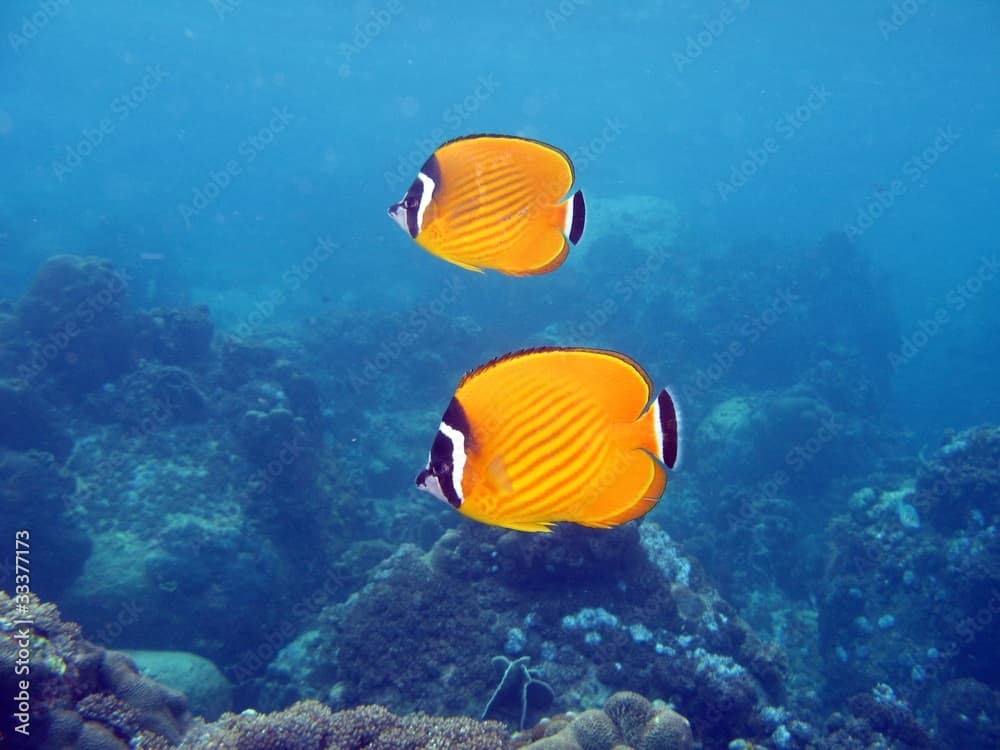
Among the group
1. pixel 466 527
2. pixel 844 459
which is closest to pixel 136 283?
pixel 466 527

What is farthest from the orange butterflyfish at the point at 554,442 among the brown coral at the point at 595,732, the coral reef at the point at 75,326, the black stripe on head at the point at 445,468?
the coral reef at the point at 75,326

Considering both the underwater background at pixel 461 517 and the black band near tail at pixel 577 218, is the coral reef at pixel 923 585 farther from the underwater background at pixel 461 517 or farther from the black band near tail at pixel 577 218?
the black band near tail at pixel 577 218

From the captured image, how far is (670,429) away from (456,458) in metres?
0.50

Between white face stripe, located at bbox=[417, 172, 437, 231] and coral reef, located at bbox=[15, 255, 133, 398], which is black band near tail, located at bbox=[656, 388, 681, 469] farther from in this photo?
coral reef, located at bbox=[15, 255, 133, 398]

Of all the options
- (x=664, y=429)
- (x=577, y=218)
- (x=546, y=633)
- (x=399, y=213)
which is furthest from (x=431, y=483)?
(x=546, y=633)

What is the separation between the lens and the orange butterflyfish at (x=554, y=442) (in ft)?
4.31

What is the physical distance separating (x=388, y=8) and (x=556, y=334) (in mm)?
39492

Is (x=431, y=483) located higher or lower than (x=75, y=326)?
lower

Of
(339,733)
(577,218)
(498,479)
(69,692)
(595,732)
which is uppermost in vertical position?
(577,218)

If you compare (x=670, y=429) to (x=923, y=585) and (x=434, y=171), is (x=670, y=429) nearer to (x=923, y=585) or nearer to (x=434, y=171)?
(x=434, y=171)

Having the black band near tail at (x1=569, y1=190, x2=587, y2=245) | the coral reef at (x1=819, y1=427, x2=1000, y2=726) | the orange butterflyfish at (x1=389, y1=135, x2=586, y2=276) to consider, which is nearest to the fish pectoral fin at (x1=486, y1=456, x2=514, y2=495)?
the orange butterflyfish at (x1=389, y1=135, x2=586, y2=276)

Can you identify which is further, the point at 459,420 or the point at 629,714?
the point at 629,714

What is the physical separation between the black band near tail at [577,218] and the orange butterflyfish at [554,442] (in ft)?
2.50

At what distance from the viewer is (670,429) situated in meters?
1.34
